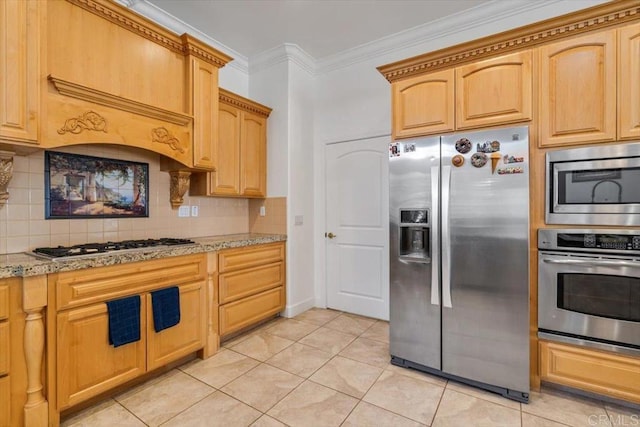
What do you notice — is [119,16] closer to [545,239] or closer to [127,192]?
[127,192]

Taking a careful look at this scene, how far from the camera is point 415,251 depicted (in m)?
2.31

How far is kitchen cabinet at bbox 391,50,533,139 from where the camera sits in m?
1.99

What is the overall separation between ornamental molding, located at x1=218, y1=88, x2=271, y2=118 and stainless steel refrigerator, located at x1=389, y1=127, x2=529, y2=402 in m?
1.79

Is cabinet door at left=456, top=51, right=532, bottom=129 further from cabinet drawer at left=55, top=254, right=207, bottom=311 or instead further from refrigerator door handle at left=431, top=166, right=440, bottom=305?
cabinet drawer at left=55, top=254, right=207, bottom=311

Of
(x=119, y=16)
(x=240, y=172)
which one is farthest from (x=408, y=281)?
(x=119, y=16)

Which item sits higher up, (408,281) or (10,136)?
(10,136)

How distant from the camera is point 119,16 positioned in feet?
7.03

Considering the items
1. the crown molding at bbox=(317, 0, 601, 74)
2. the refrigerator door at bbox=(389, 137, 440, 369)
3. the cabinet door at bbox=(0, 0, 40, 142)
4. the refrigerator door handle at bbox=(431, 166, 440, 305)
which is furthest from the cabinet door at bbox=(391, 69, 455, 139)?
the cabinet door at bbox=(0, 0, 40, 142)

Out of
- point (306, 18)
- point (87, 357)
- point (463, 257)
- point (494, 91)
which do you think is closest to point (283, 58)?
point (306, 18)

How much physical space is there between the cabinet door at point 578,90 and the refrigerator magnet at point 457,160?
496 millimetres

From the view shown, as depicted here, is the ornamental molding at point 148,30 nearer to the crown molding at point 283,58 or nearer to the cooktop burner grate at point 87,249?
the crown molding at point 283,58

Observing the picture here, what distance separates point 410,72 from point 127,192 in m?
2.54

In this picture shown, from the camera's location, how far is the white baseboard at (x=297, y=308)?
3455 mm

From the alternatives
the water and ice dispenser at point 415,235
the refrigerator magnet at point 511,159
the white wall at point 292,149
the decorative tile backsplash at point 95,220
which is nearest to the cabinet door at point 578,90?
the refrigerator magnet at point 511,159
